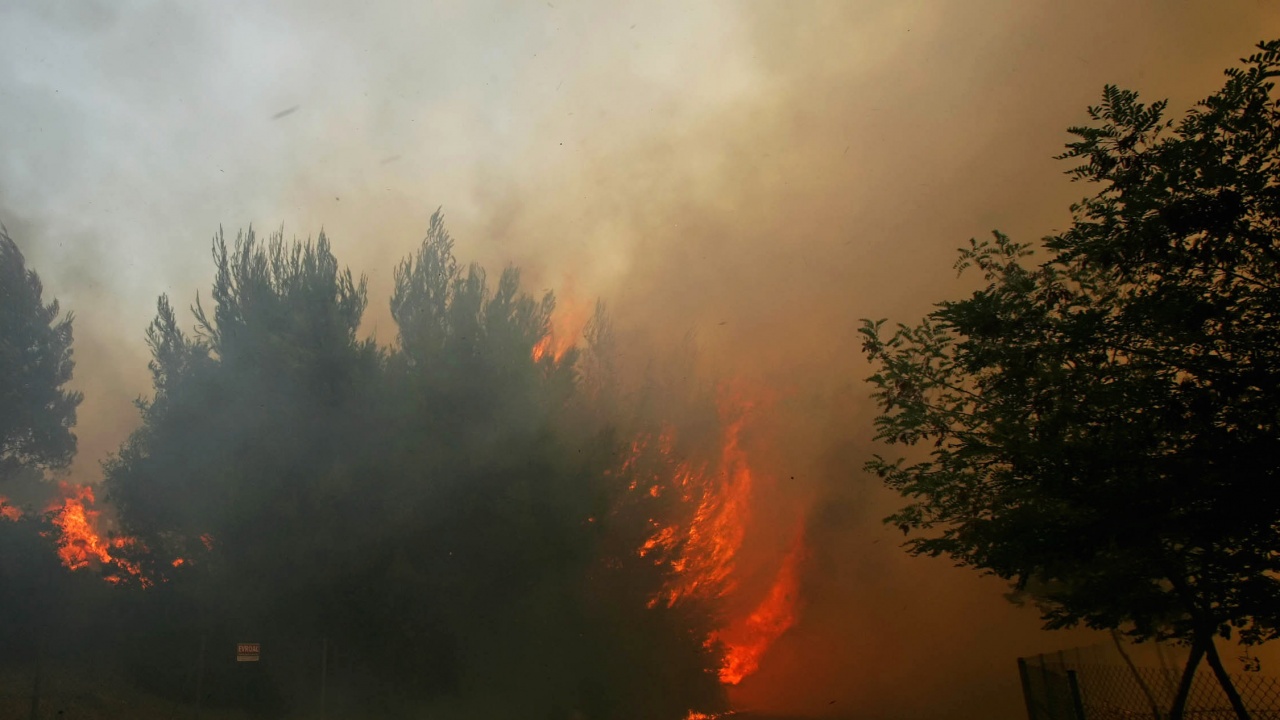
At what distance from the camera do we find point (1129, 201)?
680cm

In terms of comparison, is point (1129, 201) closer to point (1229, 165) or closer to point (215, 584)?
point (1229, 165)

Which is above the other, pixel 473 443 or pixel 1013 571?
pixel 473 443

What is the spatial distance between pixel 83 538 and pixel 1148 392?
33310 millimetres

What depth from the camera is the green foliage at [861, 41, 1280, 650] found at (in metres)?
6.51

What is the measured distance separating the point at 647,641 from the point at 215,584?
1462 centimetres

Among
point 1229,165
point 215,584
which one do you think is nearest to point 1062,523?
point 1229,165

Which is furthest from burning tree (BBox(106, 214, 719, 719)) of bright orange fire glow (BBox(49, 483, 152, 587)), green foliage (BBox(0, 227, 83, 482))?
green foliage (BBox(0, 227, 83, 482))

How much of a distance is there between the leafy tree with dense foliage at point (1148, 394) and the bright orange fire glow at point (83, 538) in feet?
83.3

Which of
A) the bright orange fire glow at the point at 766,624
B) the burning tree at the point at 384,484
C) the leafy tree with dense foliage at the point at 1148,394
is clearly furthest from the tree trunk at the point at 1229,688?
the bright orange fire glow at the point at 766,624

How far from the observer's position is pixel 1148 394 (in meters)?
6.91

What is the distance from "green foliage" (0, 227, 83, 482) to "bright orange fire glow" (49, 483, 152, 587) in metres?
1.84

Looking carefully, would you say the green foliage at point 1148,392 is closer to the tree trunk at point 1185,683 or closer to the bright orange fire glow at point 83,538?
the tree trunk at point 1185,683

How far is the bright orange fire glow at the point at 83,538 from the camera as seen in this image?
24.9 m

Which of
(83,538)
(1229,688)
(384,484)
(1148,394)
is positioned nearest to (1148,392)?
(1148,394)
